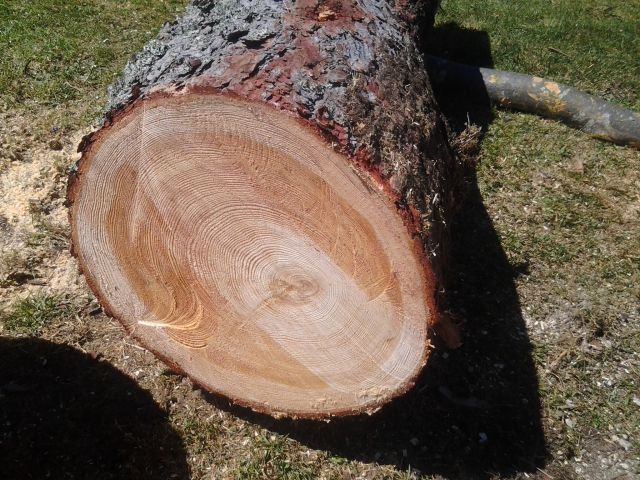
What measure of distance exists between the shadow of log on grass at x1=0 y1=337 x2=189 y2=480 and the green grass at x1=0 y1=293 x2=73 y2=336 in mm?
60

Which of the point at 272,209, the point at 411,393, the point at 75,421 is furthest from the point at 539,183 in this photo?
the point at 75,421

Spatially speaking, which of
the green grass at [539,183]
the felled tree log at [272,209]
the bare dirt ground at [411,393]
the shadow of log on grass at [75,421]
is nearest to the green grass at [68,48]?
the green grass at [539,183]

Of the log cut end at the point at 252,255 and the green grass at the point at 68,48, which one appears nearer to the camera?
the log cut end at the point at 252,255

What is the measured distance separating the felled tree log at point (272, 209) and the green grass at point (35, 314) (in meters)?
0.69

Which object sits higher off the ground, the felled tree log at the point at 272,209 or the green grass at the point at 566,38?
the felled tree log at the point at 272,209

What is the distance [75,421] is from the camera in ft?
7.90

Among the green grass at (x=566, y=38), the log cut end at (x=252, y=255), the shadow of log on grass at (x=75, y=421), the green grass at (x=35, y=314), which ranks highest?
the log cut end at (x=252, y=255)

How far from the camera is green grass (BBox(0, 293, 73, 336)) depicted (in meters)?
2.73

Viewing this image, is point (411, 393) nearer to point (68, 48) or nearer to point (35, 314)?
point (35, 314)

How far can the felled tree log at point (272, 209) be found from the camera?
1.83 metres

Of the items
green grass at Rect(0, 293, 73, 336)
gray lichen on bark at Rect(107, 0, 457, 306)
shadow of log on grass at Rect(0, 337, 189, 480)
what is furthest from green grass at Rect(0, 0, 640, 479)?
gray lichen on bark at Rect(107, 0, 457, 306)

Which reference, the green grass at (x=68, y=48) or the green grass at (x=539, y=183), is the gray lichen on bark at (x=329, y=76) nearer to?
the green grass at (x=539, y=183)

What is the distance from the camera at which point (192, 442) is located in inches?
94.6

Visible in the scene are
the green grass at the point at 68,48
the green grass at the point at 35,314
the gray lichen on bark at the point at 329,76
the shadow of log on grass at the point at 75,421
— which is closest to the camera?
the gray lichen on bark at the point at 329,76
